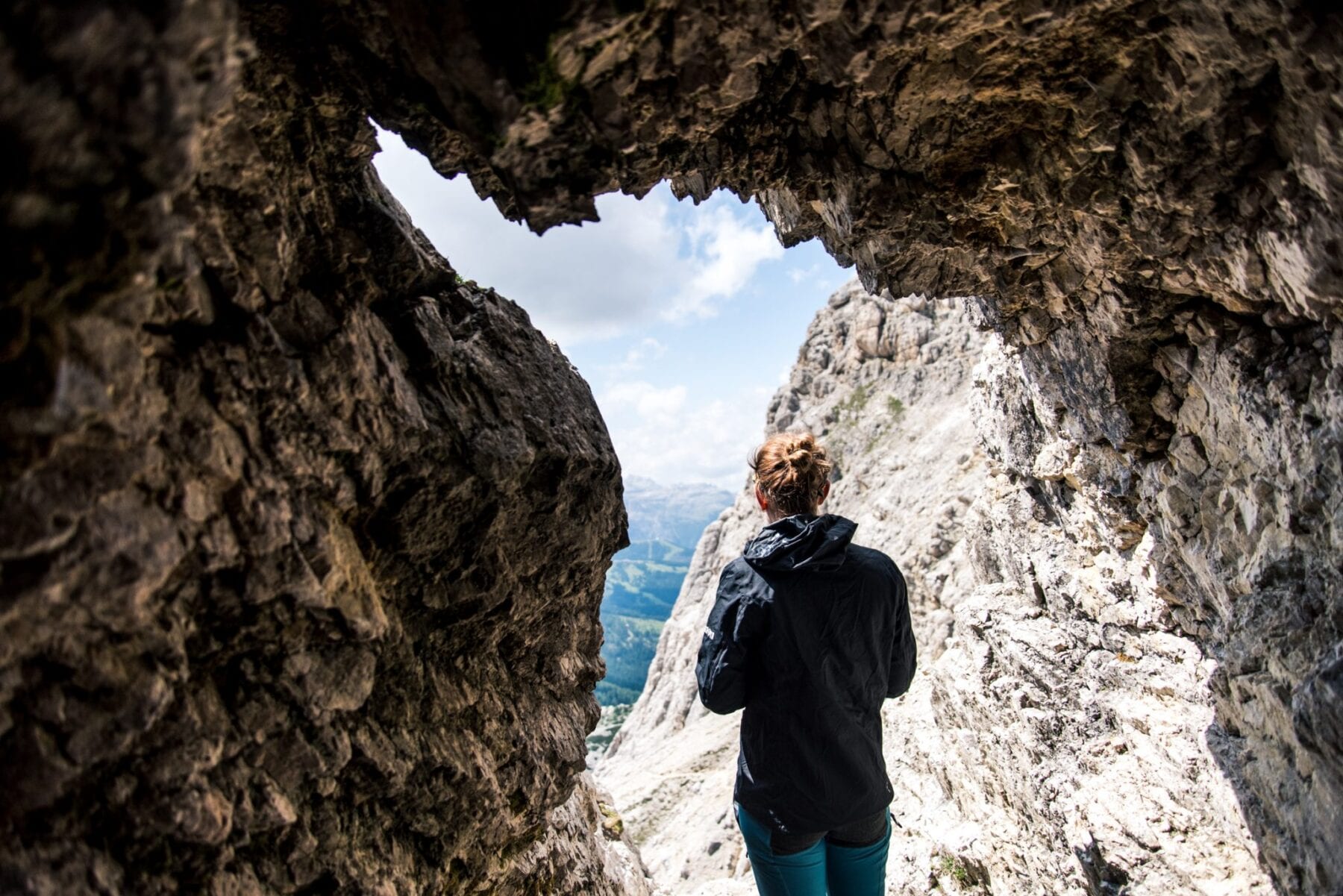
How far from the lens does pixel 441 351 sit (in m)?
6.50

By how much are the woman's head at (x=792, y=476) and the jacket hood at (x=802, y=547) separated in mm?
346

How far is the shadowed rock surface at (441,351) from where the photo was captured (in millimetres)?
3705

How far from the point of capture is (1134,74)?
5.70 meters

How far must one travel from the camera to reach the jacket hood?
6059mm

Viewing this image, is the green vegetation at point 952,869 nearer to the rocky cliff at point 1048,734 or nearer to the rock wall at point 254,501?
the rocky cliff at point 1048,734

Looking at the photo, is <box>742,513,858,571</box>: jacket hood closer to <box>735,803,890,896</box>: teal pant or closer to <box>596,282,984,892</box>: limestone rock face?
<box>735,803,890,896</box>: teal pant

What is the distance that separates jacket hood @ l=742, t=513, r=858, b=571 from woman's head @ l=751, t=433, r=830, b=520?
346 mm

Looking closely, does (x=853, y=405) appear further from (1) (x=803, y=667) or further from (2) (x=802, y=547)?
(1) (x=803, y=667)

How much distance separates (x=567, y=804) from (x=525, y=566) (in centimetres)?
556

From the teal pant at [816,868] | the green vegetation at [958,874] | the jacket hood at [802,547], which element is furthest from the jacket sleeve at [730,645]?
the green vegetation at [958,874]

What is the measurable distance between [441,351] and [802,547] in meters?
3.91

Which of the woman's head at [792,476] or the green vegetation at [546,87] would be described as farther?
the woman's head at [792,476]

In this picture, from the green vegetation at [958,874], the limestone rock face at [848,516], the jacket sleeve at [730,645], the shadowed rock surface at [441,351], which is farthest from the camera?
the limestone rock face at [848,516]

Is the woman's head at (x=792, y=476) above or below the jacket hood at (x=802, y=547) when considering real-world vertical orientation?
above
